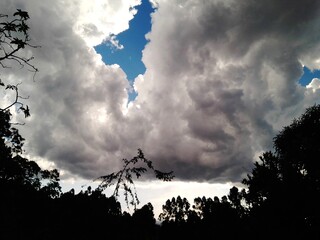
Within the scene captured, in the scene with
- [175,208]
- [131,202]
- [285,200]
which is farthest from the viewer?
Result: [175,208]

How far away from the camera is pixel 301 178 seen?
23891mm

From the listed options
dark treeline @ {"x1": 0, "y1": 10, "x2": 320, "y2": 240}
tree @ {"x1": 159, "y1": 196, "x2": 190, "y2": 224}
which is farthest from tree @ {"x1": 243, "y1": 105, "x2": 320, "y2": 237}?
tree @ {"x1": 159, "y1": 196, "x2": 190, "y2": 224}

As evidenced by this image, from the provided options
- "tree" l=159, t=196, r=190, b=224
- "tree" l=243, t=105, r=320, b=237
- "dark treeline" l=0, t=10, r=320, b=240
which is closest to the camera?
"dark treeline" l=0, t=10, r=320, b=240

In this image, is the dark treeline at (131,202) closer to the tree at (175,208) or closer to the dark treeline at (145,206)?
the dark treeline at (145,206)

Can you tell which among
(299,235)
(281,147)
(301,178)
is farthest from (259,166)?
(281,147)

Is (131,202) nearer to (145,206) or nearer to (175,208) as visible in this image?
(145,206)

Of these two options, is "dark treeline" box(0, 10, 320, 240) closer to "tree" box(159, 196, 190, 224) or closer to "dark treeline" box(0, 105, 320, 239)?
"dark treeline" box(0, 105, 320, 239)

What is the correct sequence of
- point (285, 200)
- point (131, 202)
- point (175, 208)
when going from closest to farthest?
point (131, 202) < point (285, 200) < point (175, 208)

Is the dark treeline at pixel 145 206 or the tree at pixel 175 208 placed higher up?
the tree at pixel 175 208

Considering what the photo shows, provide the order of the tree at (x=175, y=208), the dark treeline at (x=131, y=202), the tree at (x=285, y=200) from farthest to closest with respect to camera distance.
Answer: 1. the tree at (x=175, y=208)
2. the tree at (x=285, y=200)
3. the dark treeline at (x=131, y=202)

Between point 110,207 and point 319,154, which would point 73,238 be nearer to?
point 110,207

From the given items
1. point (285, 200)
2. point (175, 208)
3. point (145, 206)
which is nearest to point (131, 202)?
point (145, 206)

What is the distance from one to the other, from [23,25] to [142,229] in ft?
19.6

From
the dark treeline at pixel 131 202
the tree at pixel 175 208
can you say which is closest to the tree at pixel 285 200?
the dark treeline at pixel 131 202
